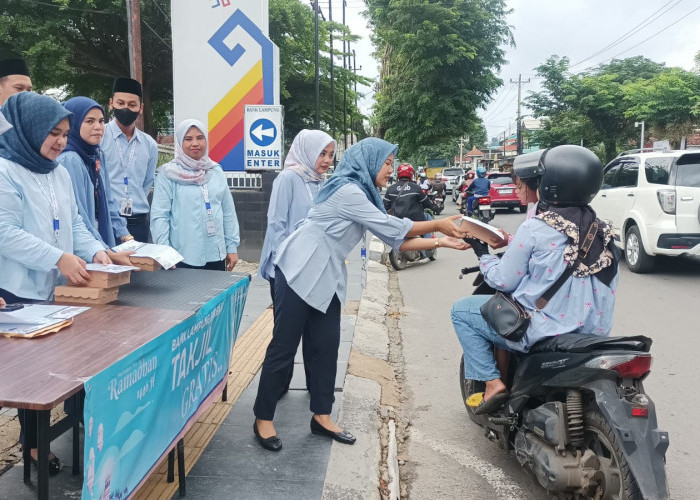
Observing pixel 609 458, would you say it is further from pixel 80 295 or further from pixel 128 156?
pixel 128 156

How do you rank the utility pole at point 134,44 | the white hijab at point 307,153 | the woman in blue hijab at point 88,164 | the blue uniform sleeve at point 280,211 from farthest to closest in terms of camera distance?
the utility pole at point 134,44
the blue uniform sleeve at point 280,211
the white hijab at point 307,153
the woman in blue hijab at point 88,164

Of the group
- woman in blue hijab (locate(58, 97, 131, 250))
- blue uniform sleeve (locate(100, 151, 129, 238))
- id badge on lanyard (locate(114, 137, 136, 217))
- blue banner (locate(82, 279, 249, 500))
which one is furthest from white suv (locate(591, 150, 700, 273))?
woman in blue hijab (locate(58, 97, 131, 250))

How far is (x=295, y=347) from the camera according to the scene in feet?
11.1

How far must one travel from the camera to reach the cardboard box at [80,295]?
2.65m

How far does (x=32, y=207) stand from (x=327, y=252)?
54.8 inches

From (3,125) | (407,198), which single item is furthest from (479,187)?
(3,125)

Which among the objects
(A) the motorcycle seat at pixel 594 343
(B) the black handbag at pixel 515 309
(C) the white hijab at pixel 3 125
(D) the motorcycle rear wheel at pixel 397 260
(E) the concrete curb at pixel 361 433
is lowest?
(E) the concrete curb at pixel 361 433

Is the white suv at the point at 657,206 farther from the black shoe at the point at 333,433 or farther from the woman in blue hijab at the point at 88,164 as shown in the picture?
the woman in blue hijab at the point at 88,164

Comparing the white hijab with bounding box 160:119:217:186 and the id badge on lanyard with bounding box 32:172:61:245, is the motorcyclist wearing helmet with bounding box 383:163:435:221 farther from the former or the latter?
the id badge on lanyard with bounding box 32:172:61:245

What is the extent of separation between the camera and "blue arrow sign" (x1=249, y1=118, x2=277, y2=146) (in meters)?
8.77

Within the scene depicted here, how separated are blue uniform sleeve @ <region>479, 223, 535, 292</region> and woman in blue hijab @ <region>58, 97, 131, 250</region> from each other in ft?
6.87

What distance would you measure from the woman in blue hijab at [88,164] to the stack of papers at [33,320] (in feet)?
3.27

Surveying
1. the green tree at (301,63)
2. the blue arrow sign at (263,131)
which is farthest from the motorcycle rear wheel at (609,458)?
the green tree at (301,63)

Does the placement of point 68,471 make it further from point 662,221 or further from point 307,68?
point 307,68
